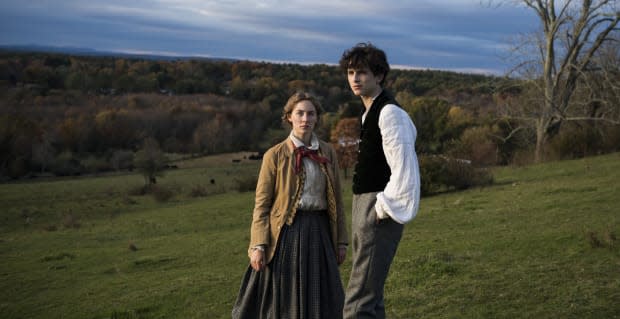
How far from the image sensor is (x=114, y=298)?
8742 millimetres

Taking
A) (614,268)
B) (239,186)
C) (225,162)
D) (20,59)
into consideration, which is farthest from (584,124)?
(20,59)

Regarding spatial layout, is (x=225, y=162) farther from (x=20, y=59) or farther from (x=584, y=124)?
(x=20, y=59)

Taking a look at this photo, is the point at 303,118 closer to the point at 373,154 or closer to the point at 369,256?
the point at 373,154

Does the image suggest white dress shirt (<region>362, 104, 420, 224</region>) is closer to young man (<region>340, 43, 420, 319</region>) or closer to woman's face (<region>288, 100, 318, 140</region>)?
young man (<region>340, 43, 420, 319</region>)

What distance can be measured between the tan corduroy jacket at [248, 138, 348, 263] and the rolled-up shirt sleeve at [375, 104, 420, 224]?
30.3 inches

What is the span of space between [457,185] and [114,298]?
1410 cm

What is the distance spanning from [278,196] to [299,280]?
588 millimetres

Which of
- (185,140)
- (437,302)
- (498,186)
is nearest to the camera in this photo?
(437,302)

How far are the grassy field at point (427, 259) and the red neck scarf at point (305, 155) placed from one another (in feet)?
8.15

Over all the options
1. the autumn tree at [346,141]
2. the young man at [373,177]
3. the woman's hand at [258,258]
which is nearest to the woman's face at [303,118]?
the young man at [373,177]

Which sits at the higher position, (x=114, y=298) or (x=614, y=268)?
(x=614, y=268)

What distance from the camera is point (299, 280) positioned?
3.98 m

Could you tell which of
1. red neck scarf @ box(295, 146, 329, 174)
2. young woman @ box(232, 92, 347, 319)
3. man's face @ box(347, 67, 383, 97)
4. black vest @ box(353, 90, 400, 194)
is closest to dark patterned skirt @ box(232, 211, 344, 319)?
young woman @ box(232, 92, 347, 319)

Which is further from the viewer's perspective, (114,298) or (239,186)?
(239,186)
